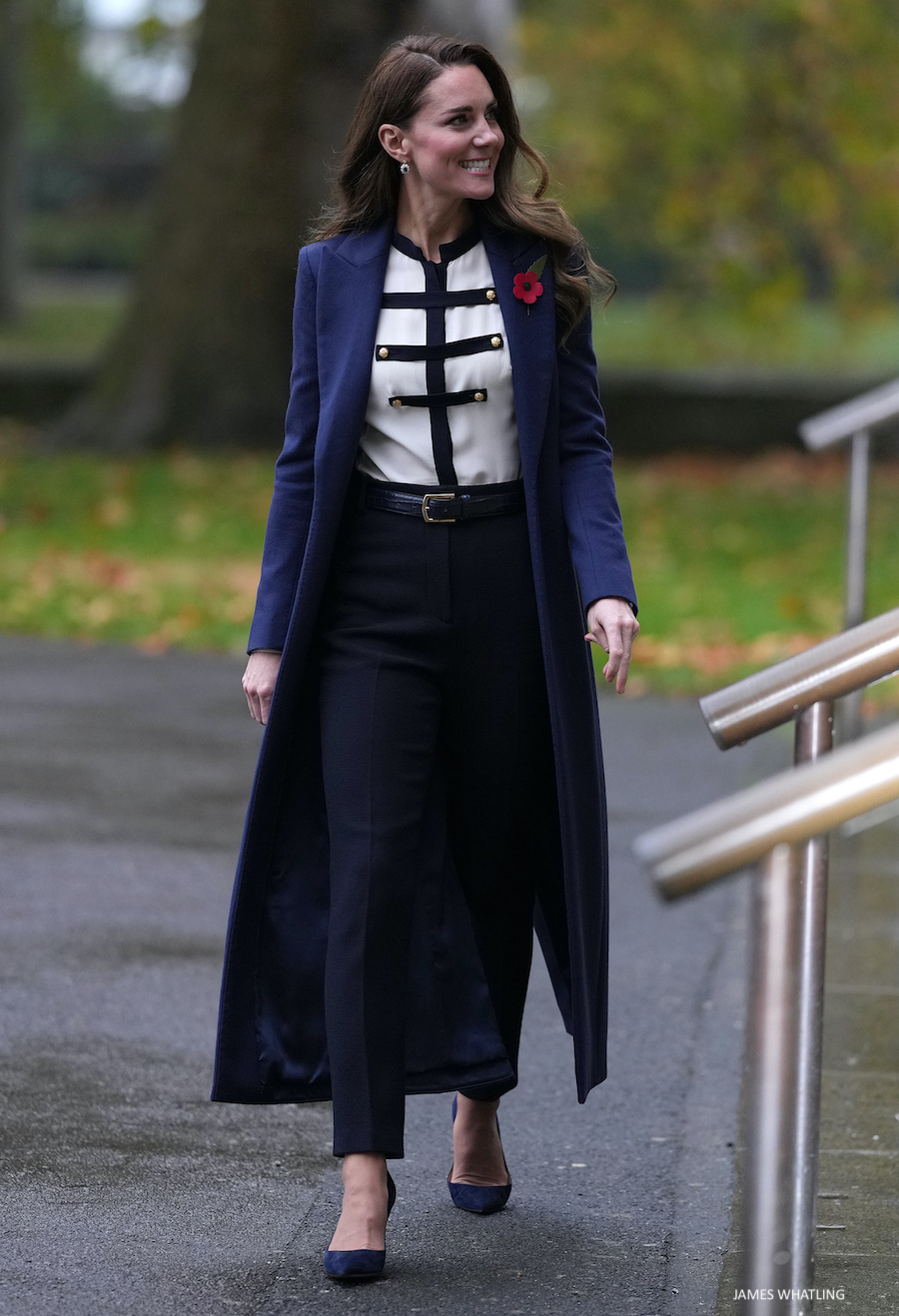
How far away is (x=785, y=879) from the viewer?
6.22 feet

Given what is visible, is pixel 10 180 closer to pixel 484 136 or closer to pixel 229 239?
pixel 229 239

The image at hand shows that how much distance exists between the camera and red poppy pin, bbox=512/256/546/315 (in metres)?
3.30

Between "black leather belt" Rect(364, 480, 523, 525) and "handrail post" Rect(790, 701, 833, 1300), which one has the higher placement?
"black leather belt" Rect(364, 480, 523, 525)

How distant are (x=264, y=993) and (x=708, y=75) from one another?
16050 mm

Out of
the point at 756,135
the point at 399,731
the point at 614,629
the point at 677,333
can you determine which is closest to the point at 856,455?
the point at 614,629

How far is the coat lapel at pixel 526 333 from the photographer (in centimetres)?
325

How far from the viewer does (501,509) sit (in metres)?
3.29

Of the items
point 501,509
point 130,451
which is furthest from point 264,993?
point 130,451

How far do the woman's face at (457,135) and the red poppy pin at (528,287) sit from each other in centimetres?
14

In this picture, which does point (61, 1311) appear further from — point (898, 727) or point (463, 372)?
point (898, 727)

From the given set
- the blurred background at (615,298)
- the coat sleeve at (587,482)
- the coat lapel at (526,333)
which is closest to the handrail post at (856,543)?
the coat sleeve at (587,482)

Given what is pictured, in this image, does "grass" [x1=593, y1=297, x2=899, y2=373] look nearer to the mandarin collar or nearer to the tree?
the tree

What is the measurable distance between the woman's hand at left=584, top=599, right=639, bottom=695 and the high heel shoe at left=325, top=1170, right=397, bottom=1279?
0.95 meters

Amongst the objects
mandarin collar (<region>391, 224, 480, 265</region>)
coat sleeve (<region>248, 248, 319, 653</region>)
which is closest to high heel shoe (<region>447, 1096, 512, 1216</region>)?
coat sleeve (<region>248, 248, 319, 653</region>)
